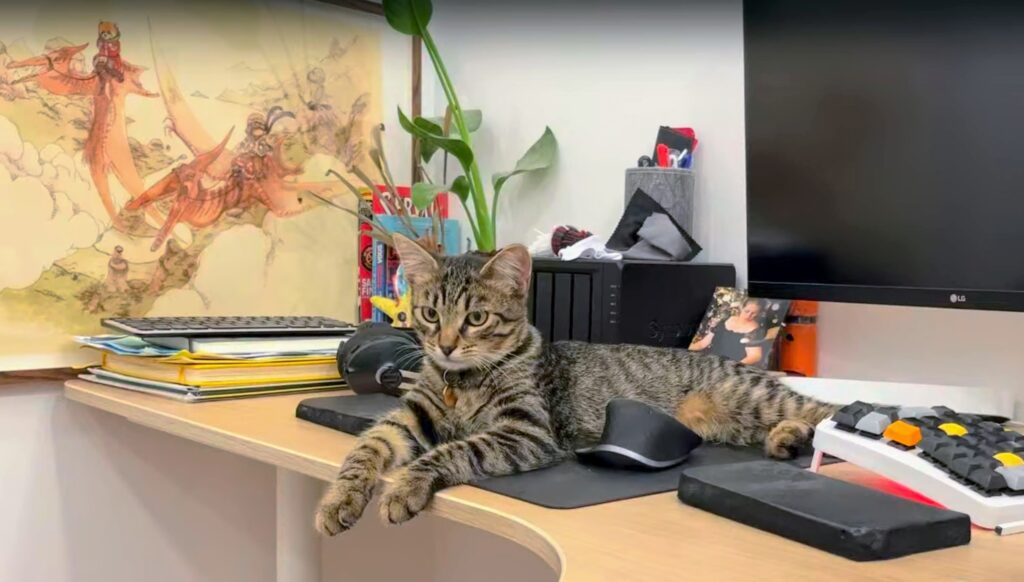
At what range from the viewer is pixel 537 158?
176 cm

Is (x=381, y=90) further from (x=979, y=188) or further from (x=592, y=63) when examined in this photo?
(x=979, y=188)

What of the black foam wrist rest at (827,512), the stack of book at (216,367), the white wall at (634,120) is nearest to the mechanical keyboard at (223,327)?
the stack of book at (216,367)

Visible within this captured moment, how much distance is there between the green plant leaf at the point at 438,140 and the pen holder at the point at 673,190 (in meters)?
0.39

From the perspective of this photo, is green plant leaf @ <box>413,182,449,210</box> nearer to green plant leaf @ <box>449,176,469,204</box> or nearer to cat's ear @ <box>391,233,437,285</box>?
green plant leaf @ <box>449,176,469,204</box>

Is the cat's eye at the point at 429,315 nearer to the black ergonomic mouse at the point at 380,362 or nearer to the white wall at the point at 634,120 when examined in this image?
the black ergonomic mouse at the point at 380,362

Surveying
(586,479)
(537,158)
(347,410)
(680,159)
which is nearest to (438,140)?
(537,158)

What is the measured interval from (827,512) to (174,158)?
53.2 inches

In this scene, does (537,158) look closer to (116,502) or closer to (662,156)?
(662,156)

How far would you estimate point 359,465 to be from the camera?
0.93 m

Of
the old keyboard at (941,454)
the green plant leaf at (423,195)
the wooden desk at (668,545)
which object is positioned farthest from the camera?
the green plant leaf at (423,195)

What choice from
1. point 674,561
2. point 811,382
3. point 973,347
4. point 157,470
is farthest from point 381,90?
point 674,561

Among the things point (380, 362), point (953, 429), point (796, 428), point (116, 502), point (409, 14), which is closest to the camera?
point (953, 429)

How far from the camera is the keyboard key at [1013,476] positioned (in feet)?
2.44

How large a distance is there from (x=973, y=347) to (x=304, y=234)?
1.22 m
